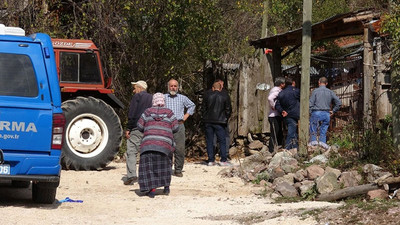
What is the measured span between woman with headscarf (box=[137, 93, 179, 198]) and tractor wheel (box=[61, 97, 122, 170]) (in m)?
3.14

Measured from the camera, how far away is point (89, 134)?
50.3 ft

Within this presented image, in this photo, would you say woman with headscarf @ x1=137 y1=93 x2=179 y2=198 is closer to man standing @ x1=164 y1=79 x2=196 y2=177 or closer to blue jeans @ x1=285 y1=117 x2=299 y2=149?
man standing @ x1=164 y1=79 x2=196 y2=177

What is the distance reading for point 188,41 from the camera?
62.9 ft

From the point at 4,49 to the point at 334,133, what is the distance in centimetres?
857

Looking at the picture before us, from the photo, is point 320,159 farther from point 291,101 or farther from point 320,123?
point 291,101

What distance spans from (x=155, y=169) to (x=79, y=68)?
4.33 metres

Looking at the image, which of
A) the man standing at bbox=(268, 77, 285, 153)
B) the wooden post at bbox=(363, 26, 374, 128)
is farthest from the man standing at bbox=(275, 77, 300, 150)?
the wooden post at bbox=(363, 26, 374, 128)

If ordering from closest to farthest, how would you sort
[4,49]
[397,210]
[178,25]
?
[397,210], [4,49], [178,25]

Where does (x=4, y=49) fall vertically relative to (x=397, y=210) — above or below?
above

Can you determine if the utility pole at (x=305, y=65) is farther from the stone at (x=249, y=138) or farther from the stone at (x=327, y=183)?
the stone at (x=249, y=138)

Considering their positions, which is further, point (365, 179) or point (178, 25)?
point (178, 25)

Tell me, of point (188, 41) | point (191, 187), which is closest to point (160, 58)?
point (188, 41)

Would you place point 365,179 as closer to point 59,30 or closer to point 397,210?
point 397,210

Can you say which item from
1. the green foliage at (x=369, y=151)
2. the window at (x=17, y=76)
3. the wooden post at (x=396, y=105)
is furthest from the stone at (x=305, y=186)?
the window at (x=17, y=76)
